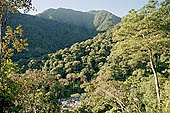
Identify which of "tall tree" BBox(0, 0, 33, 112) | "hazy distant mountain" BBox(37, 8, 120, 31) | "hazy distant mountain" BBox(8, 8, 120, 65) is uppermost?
"hazy distant mountain" BBox(37, 8, 120, 31)

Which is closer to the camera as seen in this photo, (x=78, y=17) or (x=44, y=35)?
(x=44, y=35)

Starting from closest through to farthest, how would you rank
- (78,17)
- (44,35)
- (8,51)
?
(8,51), (44,35), (78,17)

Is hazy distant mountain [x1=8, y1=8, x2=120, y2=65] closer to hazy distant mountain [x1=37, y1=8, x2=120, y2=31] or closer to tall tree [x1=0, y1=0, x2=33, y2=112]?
hazy distant mountain [x1=37, y1=8, x2=120, y2=31]

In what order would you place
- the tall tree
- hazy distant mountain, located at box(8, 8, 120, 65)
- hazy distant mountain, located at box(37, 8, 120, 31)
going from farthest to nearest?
hazy distant mountain, located at box(37, 8, 120, 31), hazy distant mountain, located at box(8, 8, 120, 65), the tall tree

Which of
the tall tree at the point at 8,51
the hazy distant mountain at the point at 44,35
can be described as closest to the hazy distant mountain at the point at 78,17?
the hazy distant mountain at the point at 44,35

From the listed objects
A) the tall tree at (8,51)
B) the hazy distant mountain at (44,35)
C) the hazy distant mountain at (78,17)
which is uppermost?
the hazy distant mountain at (78,17)

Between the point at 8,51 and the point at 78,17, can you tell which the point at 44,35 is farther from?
the point at 8,51

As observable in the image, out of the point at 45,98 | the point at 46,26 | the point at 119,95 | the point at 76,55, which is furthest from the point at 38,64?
the point at 46,26

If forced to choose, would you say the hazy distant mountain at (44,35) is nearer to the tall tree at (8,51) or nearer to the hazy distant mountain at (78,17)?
the hazy distant mountain at (78,17)

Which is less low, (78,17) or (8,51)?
(78,17)

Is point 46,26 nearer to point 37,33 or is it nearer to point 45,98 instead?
point 37,33

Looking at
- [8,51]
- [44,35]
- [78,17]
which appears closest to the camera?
[8,51]

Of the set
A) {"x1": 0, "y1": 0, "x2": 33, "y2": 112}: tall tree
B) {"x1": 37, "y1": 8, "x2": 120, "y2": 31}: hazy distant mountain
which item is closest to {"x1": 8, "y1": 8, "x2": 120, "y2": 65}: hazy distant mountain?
{"x1": 37, "y1": 8, "x2": 120, "y2": 31}: hazy distant mountain

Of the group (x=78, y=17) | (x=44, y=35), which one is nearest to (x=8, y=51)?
(x=44, y=35)
